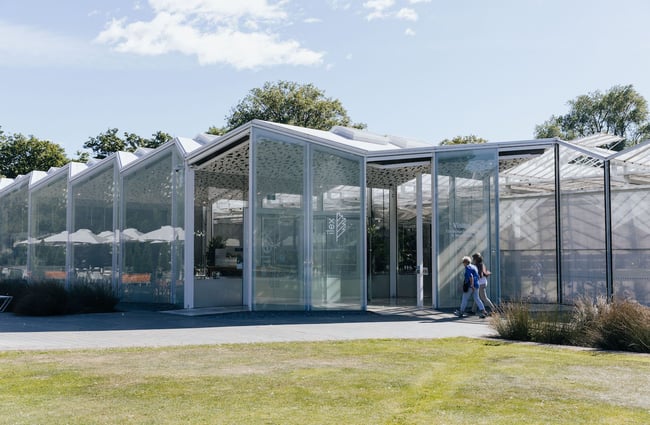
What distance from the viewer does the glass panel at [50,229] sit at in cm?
2603

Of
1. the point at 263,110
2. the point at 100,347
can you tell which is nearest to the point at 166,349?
the point at 100,347

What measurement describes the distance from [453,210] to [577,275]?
14.0 feet

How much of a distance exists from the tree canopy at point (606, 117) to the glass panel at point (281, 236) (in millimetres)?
43206

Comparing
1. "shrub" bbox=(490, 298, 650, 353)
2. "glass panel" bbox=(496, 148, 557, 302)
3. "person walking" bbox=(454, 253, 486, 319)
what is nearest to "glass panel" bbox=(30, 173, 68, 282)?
"glass panel" bbox=(496, 148, 557, 302)

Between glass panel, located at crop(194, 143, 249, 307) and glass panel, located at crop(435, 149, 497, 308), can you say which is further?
glass panel, located at crop(194, 143, 249, 307)

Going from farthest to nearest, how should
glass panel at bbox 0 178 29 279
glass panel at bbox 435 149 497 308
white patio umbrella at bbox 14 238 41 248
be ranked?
glass panel at bbox 0 178 29 279, white patio umbrella at bbox 14 238 41 248, glass panel at bbox 435 149 497 308

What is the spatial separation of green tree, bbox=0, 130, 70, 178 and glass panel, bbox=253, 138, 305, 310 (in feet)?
98.0

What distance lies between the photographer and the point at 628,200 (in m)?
19.0

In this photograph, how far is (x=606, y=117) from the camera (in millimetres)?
59156

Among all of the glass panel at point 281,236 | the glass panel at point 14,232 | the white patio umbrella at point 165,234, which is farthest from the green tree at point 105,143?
the glass panel at point 281,236

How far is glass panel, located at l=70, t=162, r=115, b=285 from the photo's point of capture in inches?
927

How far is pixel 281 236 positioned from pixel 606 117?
4697 centimetres

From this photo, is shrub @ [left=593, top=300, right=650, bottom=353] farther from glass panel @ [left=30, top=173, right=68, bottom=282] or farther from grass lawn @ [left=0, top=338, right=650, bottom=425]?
glass panel @ [left=30, top=173, right=68, bottom=282]

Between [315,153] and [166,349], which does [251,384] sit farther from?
[315,153]
